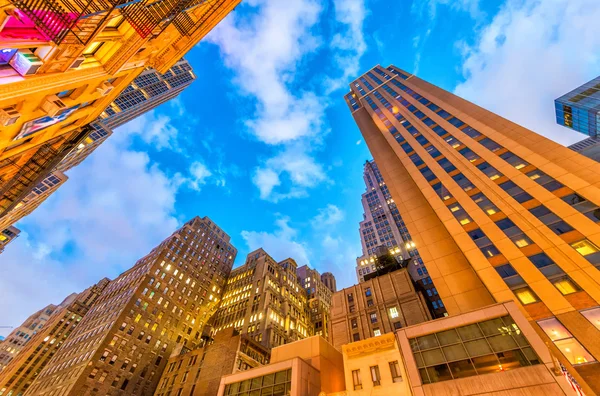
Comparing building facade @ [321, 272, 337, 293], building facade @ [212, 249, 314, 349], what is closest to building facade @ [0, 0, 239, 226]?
building facade @ [212, 249, 314, 349]

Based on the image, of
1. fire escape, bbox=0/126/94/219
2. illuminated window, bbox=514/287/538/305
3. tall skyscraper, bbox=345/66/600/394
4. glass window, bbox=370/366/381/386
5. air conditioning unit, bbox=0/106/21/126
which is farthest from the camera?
illuminated window, bbox=514/287/538/305

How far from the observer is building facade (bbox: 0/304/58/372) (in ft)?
389

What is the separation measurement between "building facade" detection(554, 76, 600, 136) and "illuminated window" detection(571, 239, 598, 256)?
65988mm

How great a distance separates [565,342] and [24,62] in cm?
4174

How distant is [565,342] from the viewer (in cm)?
2191

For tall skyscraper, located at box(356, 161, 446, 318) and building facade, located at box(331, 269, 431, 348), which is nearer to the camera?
building facade, located at box(331, 269, 431, 348)

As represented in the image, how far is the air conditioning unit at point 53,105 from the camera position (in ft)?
48.6

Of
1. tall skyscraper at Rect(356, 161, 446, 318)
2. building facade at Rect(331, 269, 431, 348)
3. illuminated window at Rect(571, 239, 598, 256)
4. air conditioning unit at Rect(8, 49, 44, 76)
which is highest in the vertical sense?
tall skyscraper at Rect(356, 161, 446, 318)

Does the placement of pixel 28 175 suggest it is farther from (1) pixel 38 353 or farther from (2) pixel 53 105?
(1) pixel 38 353

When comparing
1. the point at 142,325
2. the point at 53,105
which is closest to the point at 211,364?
the point at 142,325

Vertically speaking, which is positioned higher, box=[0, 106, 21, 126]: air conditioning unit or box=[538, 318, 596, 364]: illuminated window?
box=[0, 106, 21, 126]: air conditioning unit

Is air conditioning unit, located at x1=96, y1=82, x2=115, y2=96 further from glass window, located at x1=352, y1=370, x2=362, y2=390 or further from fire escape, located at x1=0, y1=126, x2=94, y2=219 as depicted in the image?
glass window, located at x1=352, y1=370, x2=362, y2=390

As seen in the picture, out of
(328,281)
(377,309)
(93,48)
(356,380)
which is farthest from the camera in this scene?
(328,281)

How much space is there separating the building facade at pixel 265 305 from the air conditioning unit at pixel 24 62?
6714 centimetres
